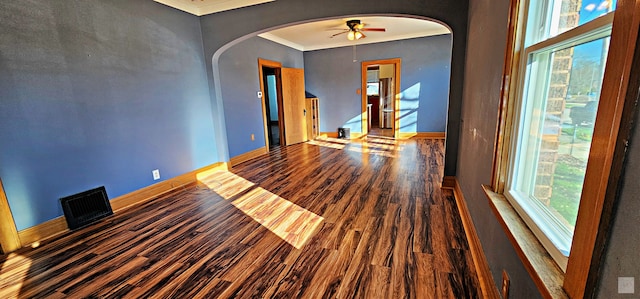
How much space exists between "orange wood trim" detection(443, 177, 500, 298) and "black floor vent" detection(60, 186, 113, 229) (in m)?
A: 3.56

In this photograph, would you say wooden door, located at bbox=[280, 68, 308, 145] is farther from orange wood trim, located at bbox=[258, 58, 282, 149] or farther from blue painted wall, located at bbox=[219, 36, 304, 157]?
blue painted wall, located at bbox=[219, 36, 304, 157]

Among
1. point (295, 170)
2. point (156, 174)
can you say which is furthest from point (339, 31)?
point (156, 174)

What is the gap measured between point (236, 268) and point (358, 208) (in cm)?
140

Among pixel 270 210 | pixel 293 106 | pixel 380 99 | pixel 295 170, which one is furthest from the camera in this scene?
pixel 380 99

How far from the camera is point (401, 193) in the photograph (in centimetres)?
320

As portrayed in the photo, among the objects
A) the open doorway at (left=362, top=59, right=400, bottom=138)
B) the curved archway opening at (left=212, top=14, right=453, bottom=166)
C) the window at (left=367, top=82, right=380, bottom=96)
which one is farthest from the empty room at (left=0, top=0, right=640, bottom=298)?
the window at (left=367, top=82, right=380, bottom=96)

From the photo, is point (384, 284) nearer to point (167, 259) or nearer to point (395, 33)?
point (167, 259)

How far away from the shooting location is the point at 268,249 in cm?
214

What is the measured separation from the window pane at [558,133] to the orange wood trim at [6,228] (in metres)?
3.77

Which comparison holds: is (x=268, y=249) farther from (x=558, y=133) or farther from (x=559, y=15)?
(x=559, y=15)

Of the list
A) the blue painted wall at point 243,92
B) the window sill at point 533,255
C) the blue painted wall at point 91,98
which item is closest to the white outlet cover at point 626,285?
the window sill at point 533,255

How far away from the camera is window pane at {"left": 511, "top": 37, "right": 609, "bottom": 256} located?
33.4 inches

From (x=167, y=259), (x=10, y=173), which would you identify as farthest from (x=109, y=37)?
(x=167, y=259)

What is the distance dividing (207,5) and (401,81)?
460cm
